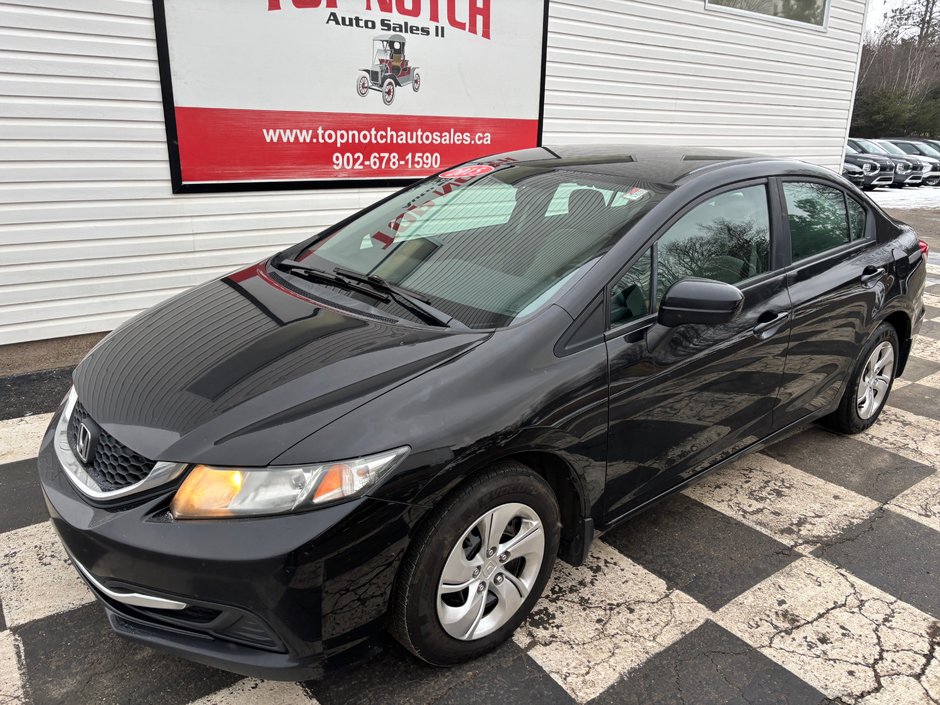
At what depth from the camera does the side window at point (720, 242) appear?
8.79 feet

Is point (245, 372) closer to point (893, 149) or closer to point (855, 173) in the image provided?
point (855, 173)

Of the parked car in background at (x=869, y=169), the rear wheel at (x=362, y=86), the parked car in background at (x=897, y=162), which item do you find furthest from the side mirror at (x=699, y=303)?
the parked car in background at (x=897, y=162)

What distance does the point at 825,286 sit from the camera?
3332mm

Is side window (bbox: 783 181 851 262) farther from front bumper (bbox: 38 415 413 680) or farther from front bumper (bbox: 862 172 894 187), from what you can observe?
front bumper (bbox: 862 172 894 187)

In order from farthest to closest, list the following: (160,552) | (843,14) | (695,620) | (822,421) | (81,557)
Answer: (843,14) → (822,421) → (695,620) → (81,557) → (160,552)

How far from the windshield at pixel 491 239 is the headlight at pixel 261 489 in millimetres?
739

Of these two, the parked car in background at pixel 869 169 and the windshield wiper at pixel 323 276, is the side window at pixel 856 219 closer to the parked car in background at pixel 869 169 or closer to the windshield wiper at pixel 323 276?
the windshield wiper at pixel 323 276

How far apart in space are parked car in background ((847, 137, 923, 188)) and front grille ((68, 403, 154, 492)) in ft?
75.8

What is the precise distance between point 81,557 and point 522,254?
5.75 feet

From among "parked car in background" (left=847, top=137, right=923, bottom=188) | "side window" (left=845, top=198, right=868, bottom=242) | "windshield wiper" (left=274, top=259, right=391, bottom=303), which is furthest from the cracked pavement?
"parked car in background" (left=847, top=137, right=923, bottom=188)

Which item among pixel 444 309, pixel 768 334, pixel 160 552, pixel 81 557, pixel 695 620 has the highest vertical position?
pixel 444 309

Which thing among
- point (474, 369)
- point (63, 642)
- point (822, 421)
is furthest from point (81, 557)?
point (822, 421)

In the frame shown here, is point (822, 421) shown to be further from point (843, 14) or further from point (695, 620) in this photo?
point (843, 14)

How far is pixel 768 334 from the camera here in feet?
9.87
